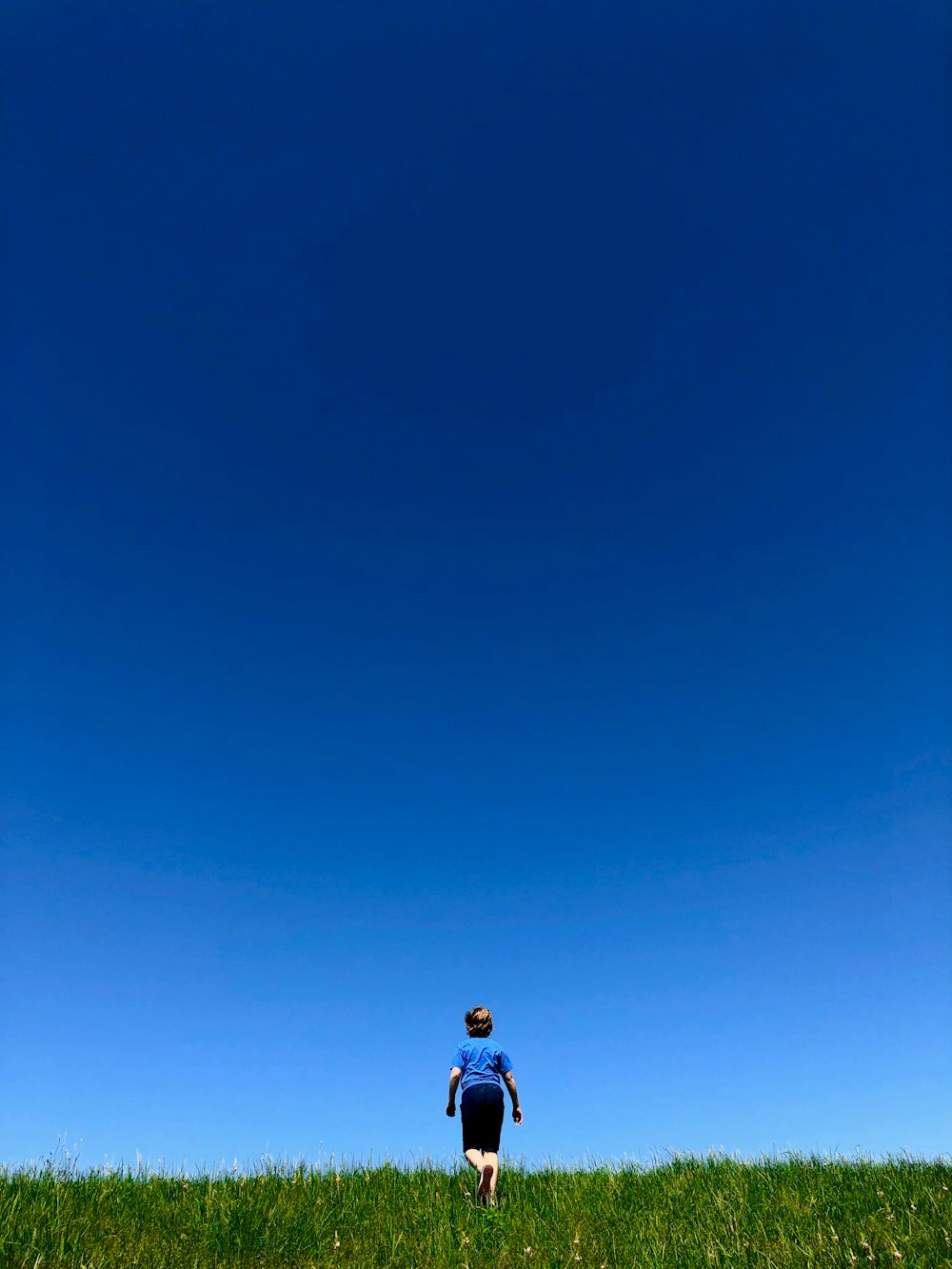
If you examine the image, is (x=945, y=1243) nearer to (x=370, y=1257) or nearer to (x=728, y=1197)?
(x=728, y=1197)

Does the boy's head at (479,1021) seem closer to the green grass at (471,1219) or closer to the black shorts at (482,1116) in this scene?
the black shorts at (482,1116)

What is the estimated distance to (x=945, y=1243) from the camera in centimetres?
630

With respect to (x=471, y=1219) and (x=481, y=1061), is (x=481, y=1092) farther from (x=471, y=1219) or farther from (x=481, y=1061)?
(x=471, y=1219)

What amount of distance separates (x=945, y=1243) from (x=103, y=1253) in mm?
5972

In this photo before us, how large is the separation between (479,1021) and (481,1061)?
442mm

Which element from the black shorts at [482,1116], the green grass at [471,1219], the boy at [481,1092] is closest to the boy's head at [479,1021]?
the boy at [481,1092]

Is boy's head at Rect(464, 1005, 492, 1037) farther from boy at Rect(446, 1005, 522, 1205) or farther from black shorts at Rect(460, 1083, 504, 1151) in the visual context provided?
black shorts at Rect(460, 1083, 504, 1151)

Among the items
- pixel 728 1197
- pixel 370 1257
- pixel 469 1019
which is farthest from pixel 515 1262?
pixel 469 1019

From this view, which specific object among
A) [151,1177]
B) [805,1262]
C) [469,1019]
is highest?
[469,1019]

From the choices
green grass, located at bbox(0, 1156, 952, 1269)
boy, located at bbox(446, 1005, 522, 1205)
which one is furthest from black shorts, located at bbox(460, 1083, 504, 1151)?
green grass, located at bbox(0, 1156, 952, 1269)

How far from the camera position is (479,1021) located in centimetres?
981

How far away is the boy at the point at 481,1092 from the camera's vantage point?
8.98 meters

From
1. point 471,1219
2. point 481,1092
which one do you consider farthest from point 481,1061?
point 471,1219

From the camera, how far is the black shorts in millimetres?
9047
